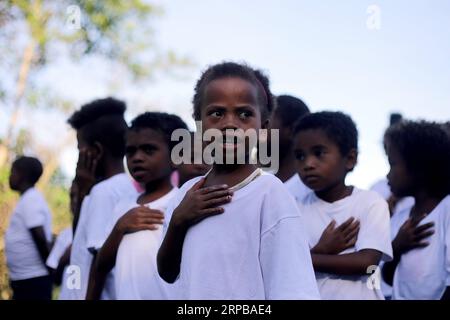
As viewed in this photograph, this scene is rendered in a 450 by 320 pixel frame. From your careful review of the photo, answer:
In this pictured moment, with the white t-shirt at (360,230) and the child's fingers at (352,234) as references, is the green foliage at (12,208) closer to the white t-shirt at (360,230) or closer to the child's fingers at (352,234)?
the white t-shirt at (360,230)

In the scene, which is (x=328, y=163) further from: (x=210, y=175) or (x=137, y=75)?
(x=137, y=75)

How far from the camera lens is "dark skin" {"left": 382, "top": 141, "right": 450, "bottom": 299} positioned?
11.5 feet

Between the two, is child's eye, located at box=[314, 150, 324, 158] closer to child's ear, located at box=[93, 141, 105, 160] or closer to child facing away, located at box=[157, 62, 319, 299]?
child facing away, located at box=[157, 62, 319, 299]

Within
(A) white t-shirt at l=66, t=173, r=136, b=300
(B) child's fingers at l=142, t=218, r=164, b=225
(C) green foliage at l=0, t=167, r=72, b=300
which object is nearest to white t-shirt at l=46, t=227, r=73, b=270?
(C) green foliage at l=0, t=167, r=72, b=300

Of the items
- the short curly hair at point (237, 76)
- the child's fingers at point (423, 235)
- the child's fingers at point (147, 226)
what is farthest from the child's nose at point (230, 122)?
the child's fingers at point (423, 235)

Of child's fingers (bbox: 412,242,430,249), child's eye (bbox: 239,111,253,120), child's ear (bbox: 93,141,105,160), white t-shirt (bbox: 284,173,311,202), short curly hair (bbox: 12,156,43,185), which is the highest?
short curly hair (bbox: 12,156,43,185)

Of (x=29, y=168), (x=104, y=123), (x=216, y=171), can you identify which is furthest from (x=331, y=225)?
(x=29, y=168)

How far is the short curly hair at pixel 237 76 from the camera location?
228 centimetres

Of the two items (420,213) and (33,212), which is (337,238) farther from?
(33,212)

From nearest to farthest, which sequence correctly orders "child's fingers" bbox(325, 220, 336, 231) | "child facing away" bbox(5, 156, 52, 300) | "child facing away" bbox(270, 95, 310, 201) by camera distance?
1. "child's fingers" bbox(325, 220, 336, 231)
2. "child facing away" bbox(270, 95, 310, 201)
3. "child facing away" bbox(5, 156, 52, 300)

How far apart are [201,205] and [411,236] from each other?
→ 1.70 metres

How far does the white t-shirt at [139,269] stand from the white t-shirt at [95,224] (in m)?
0.27

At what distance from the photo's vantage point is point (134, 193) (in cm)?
376
